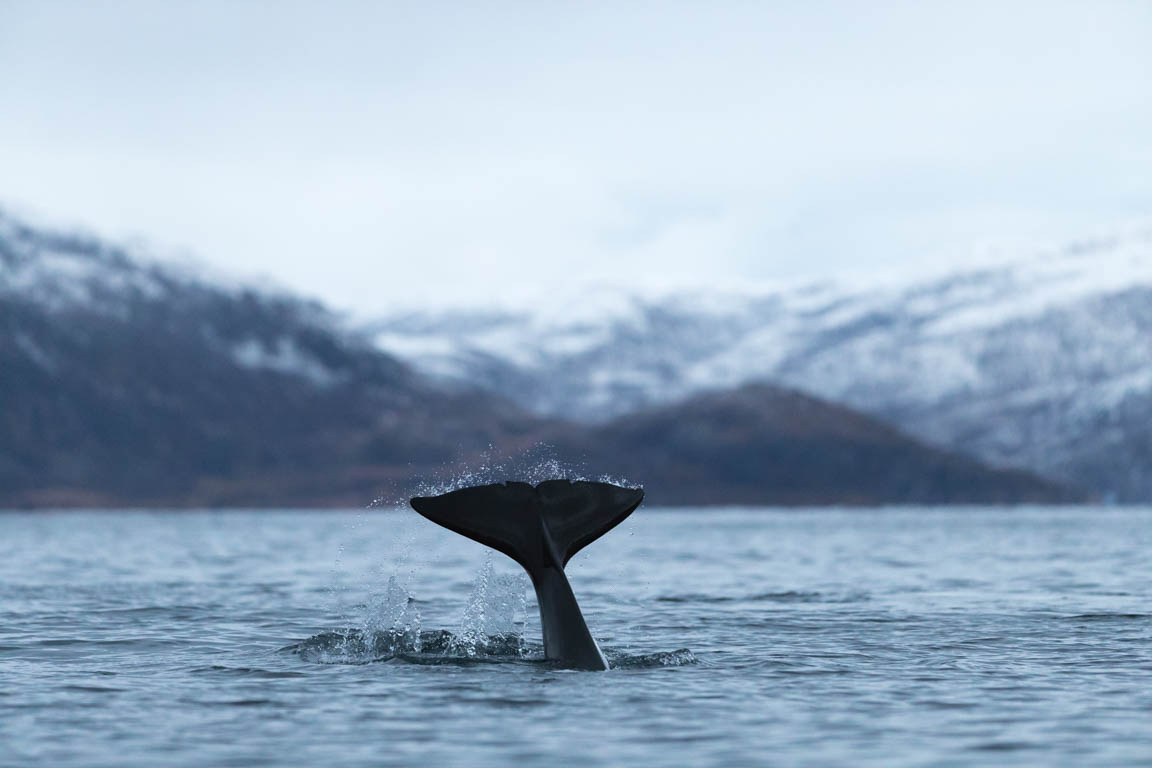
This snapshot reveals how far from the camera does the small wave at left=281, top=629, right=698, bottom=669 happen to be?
2461 centimetres

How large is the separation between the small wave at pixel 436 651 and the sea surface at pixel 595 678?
0.30 feet

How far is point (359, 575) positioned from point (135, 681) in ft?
122

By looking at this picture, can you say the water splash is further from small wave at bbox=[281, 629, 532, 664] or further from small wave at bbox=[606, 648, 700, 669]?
small wave at bbox=[606, 648, 700, 669]

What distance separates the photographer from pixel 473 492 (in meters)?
21.0

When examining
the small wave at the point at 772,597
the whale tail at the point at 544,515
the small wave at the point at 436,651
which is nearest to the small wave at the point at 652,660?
the small wave at the point at 436,651

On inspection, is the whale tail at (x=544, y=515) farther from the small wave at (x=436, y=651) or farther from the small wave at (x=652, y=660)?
the small wave at (x=652, y=660)

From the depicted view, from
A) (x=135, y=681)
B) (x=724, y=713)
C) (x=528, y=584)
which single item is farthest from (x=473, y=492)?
(x=528, y=584)

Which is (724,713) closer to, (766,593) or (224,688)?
(224,688)

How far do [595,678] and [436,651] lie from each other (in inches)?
191

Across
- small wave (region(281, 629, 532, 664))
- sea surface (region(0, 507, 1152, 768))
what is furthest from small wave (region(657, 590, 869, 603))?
small wave (region(281, 629, 532, 664))

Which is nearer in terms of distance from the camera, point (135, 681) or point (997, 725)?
point (997, 725)

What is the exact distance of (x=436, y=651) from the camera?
26203mm

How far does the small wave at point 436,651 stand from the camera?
24.6 m

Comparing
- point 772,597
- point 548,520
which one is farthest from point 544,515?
point 772,597
